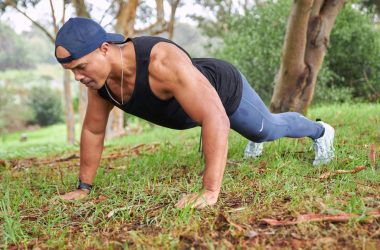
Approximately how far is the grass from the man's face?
2.30 feet

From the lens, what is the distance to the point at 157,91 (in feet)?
8.71

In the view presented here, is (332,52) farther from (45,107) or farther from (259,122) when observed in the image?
(45,107)

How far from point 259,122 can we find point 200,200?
1.00 metres

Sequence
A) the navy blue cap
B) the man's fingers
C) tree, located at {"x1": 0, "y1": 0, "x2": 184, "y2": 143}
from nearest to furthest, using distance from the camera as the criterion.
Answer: the navy blue cap, the man's fingers, tree, located at {"x1": 0, "y1": 0, "x2": 184, "y2": 143}

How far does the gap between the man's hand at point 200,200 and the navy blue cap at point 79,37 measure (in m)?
0.95

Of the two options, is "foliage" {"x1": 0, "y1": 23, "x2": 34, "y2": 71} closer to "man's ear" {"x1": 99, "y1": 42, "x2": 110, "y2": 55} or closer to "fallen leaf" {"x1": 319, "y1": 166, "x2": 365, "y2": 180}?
"man's ear" {"x1": 99, "y1": 42, "x2": 110, "y2": 55}

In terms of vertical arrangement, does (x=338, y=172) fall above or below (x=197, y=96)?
below

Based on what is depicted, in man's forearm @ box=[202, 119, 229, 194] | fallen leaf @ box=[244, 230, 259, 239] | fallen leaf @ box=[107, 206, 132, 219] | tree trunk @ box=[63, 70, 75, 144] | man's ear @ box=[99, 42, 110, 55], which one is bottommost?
tree trunk @ box=[63, 70, 75, 144]

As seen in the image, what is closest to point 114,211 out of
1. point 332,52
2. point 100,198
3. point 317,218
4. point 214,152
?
point 100,198

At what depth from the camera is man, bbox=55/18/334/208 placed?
2.44 meters

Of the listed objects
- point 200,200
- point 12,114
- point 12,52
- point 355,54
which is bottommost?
point 12,114

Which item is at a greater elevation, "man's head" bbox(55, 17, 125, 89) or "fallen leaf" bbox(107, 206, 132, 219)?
"man's head" bbox(55, 17, 125, 89)

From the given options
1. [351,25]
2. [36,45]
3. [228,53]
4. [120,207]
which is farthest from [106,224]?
[36,45]

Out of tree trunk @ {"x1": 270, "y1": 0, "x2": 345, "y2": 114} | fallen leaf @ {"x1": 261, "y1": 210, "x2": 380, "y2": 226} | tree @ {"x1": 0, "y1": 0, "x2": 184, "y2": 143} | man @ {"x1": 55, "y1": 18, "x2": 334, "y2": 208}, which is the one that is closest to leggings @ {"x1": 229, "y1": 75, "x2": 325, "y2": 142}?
man @ {"x1": 55, "y1": 18, "x2": 334, "y2": 208}
